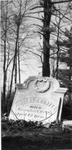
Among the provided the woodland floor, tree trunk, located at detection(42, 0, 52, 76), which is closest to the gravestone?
the woodland floor

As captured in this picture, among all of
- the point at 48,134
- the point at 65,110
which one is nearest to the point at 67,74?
the point at 65,110

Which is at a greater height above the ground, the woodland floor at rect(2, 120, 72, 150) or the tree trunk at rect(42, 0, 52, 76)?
the tree trunk at rect(42, 0, 52, 76)

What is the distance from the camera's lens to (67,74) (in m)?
7.77

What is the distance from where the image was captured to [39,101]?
Answer: 5816mm

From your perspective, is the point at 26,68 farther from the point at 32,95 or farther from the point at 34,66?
the point at 32,95

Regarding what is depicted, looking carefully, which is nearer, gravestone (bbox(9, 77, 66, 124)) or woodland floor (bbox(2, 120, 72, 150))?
woodland floor (bbox(2, 120, 72, 150))

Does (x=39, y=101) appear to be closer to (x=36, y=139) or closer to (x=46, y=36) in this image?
(x=36, y=139)

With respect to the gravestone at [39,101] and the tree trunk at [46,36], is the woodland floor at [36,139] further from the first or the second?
the tree trunk at [46,36]

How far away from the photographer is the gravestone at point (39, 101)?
576 cm

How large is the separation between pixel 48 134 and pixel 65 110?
2.30 meters

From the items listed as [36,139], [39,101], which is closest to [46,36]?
[39,101]

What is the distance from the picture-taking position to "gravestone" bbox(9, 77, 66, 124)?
5.76m

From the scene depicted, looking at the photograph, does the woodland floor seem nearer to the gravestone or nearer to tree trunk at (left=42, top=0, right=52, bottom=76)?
the gravestone

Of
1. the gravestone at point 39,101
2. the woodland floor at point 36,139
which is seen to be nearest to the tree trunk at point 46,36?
the gravestone at point 39,101
